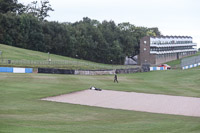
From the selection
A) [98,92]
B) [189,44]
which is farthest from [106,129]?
[189,44]

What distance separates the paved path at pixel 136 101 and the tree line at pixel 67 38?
2952 inches

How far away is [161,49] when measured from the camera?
442 feet

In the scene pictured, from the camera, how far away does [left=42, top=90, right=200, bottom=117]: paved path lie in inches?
1265

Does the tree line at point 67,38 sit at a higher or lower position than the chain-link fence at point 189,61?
higher

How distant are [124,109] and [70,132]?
13857 millimetres

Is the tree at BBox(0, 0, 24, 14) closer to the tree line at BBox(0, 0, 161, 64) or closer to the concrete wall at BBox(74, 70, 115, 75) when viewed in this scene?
the tree line at BBox(0, 0, 161, 64)

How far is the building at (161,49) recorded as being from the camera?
425 ft

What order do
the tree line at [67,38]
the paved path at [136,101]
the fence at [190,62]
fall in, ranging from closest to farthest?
the paved path at [136,101] → the fence at [190,62] → the tree line at [67,38]

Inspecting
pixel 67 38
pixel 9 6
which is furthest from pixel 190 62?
pixel 9 6

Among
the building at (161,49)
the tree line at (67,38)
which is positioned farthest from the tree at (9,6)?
the building at (161,49)

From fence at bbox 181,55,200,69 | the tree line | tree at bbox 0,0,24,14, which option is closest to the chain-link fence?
fence at bbox 181,55,200,69

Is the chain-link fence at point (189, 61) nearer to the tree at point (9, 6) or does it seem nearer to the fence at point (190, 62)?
the fence at point (190, 62)

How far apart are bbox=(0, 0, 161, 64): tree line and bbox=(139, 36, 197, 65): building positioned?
6.03m

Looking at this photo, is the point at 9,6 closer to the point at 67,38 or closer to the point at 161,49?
the point at 67,38
